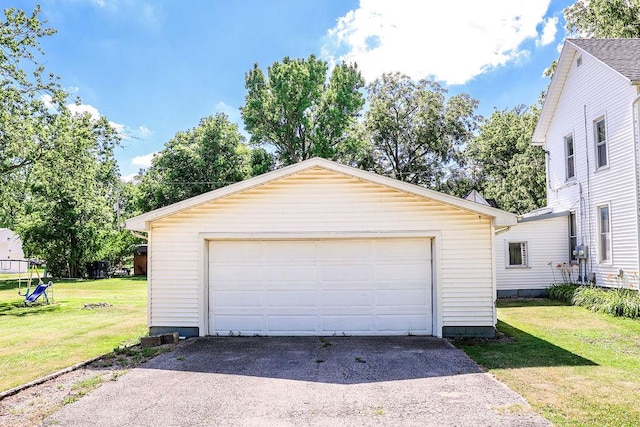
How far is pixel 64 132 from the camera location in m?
18.4

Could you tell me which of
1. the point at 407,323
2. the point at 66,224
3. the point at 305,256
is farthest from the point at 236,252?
the point at 66,224

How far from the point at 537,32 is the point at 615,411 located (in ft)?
72.0

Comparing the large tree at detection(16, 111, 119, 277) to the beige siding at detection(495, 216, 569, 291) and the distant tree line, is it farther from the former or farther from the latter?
the beige siding at detection(495, 216, 569, 291)

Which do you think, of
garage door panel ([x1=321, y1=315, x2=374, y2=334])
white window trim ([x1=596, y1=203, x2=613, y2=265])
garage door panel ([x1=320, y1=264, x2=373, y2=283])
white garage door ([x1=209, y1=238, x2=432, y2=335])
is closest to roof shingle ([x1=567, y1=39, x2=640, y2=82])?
white window trim ([x1=596, y1=203, x2=613, y2=265])

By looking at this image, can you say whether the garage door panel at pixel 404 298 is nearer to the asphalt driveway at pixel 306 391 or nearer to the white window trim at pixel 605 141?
the asphalt driveway at pixel 306 391

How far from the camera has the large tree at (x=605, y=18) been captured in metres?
20.4

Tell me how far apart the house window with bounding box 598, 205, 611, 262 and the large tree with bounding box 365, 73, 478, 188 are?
1902 cm

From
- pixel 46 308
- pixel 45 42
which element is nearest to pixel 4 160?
pixel 45 42

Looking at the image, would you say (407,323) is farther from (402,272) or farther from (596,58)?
(596,58)

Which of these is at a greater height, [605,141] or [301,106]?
[301,106]

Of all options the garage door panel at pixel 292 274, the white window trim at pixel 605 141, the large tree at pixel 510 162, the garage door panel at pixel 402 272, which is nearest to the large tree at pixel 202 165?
the large tree at pixel 510 162

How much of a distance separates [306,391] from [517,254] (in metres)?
12.4

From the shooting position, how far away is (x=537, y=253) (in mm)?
15984

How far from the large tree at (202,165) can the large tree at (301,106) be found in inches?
67.4
